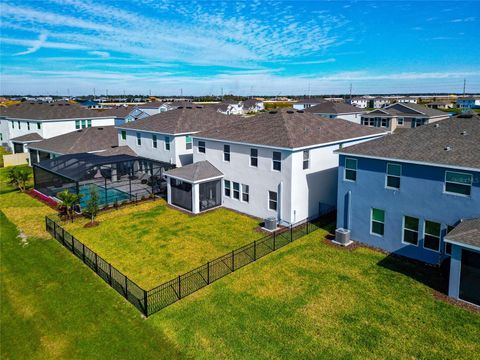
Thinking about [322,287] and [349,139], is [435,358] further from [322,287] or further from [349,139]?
[349,139]

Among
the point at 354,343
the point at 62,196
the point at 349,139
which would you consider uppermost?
the point at 349,139

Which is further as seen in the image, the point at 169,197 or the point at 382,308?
the point at 169,197

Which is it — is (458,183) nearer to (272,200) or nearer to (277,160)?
(277,160)

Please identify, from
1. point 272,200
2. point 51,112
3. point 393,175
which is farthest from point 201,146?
point 51,112

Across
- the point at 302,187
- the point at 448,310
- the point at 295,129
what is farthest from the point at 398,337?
the point at 295,129

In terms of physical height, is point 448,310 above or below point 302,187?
below

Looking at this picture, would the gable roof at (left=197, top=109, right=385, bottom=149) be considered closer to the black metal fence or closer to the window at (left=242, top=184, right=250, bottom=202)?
the window at (left=242, top=184, right=250, bottom=202)

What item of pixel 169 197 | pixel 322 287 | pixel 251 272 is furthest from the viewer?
pixel 169 197

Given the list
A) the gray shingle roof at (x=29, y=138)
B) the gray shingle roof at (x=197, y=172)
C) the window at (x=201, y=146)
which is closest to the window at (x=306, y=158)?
the gray shingle roof at (x=197, y=172)
